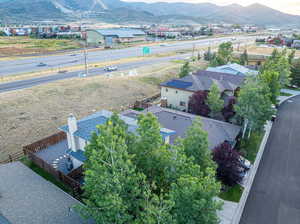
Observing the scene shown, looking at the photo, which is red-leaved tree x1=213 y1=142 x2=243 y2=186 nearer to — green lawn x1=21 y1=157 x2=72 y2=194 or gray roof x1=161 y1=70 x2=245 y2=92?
green lawn x1=21 y1=157 x2=72 y2=194

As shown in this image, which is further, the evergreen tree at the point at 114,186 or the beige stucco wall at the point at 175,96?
the beige stucco wall at the point at 175,96

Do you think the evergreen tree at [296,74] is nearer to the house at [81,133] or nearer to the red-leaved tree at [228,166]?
the red-leaved tree at [228,166]

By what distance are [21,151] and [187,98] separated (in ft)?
80.0

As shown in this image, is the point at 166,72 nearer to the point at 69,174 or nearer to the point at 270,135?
the point at 270,135

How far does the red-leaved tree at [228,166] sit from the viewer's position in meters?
19.1

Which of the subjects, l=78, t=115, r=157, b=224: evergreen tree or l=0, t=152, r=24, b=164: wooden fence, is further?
l=0, t=152, r=24, b=164: wooden fence

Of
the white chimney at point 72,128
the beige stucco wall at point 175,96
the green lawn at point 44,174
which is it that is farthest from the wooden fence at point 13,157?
the beige stucco wall at point 175,96

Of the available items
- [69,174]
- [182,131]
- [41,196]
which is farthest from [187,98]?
[41,196]

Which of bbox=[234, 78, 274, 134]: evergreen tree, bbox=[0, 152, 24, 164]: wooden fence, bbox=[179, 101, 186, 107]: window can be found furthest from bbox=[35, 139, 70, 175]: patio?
bbox=[234, 78, 274, 134]: evergreen tree

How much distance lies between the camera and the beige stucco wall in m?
37.1

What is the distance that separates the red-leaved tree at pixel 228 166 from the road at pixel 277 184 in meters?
2.45

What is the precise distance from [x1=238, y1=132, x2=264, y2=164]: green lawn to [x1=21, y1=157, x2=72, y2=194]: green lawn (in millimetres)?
18103

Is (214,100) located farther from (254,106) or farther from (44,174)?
(44,174)

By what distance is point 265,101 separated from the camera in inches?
1051
